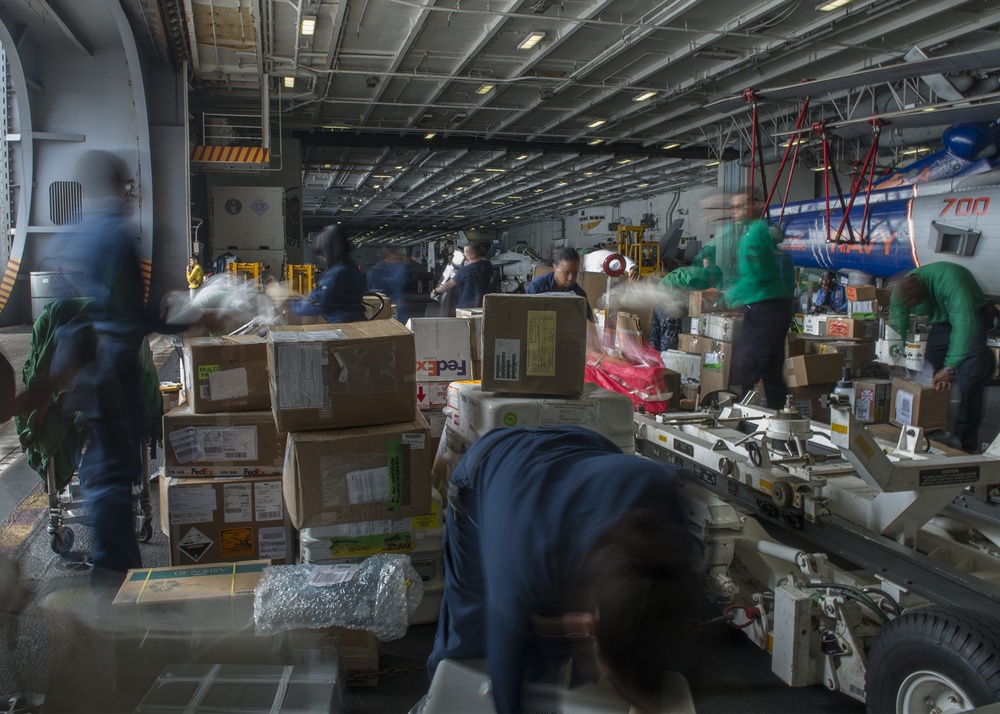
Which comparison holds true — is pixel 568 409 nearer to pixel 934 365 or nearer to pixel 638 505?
pixel 638 505

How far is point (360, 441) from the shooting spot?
2.58 meters

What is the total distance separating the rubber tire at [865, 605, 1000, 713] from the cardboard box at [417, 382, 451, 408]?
92.2 inches

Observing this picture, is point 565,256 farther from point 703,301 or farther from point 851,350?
point 703,301

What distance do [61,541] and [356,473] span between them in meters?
1.96

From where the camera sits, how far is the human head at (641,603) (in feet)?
3.67

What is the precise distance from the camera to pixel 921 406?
5.29 m

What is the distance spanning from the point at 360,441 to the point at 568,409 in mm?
864

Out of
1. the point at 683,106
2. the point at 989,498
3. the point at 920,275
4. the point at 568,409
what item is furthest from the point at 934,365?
the point at 683,106

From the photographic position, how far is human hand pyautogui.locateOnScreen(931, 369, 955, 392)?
5.09m

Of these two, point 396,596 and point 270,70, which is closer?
point 396,596

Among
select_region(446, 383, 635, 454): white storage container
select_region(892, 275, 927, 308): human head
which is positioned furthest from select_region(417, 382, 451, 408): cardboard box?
select_region(892, 275, 927, 308): human head

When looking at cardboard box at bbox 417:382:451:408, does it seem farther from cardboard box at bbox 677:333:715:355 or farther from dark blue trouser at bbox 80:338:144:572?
cardboard box at bbox 677:333:715:355

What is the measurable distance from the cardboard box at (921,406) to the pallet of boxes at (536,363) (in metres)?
3.49

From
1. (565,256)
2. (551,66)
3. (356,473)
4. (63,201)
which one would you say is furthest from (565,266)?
(63,201)
